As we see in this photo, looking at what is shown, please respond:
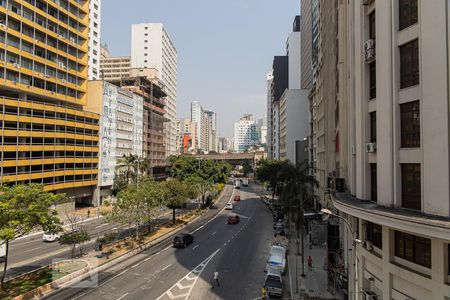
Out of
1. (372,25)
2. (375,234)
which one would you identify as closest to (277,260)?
(375,234)

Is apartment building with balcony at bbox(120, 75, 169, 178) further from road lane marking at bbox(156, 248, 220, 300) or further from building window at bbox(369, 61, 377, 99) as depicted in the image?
building window at bbox(369, 61, 377, 99)

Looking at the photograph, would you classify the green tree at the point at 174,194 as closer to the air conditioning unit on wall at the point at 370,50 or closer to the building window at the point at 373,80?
the building window at the point at 373,80

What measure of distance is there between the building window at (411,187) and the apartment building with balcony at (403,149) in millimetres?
41

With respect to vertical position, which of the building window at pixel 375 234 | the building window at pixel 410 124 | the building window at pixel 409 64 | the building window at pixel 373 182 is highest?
the building window at pixel 409 64

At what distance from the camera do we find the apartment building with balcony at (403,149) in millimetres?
12617

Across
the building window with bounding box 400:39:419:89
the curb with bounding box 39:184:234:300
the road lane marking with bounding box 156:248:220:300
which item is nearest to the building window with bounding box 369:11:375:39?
the building window with bounding box 400:39:419:89

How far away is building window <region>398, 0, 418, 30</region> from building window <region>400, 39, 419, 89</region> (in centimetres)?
92

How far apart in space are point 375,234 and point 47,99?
218 feet

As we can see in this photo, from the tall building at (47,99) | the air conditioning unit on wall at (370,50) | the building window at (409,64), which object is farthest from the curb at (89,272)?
the building window at (409,64)

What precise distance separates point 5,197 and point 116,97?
206 feet

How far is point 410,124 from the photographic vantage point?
1455 centimetres

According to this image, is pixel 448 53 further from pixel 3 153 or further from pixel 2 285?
pixel 3 153

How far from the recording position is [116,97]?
84.8m

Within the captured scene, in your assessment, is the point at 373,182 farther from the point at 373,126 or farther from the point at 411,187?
the point at 411,187
